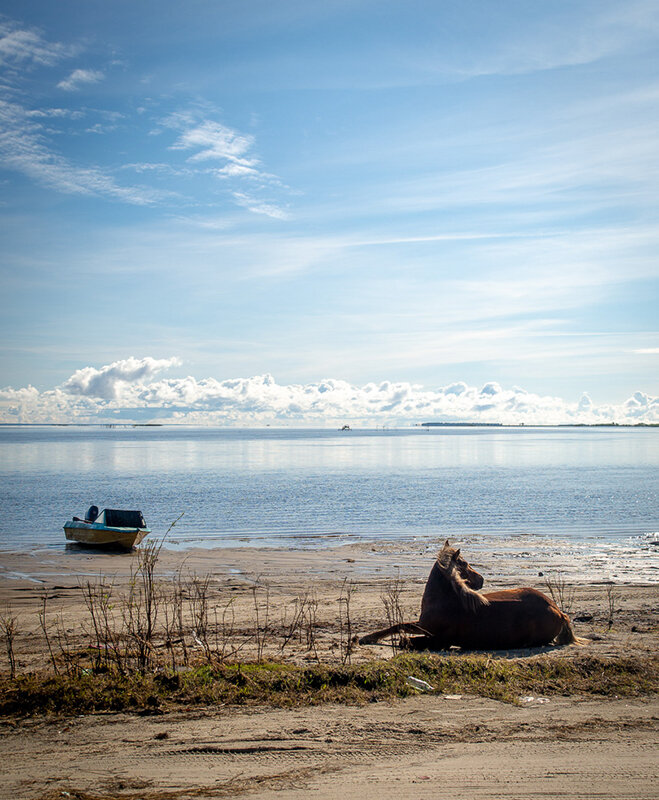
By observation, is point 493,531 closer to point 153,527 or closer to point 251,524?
point 251,524

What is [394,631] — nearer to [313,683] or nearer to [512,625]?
[512,625]

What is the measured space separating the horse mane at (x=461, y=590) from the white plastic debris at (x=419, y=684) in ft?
7.05

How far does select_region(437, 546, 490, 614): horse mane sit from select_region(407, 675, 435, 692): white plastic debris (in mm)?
2148

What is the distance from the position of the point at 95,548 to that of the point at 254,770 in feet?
64.7

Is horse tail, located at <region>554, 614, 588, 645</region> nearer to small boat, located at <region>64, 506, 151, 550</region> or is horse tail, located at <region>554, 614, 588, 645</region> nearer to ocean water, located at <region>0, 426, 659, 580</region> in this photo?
ocean water, located at <region>0, 426, 659, 580</region>

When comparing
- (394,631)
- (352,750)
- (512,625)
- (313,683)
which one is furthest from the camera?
(512,625)

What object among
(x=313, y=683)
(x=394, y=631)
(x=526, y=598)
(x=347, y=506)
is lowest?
(x=347, y=506)

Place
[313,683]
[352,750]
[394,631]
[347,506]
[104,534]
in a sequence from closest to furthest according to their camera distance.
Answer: [352,750] → [313,683] → [394,631] → [104,534] → [347,506]

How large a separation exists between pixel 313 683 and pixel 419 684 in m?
1.15

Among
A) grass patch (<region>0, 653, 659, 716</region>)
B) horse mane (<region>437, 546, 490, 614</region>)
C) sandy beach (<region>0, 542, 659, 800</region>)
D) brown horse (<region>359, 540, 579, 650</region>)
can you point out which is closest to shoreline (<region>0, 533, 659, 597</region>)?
brown horse (<region>359, 540, 579, 650</region>)

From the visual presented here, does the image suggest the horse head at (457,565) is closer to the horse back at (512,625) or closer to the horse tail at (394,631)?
the horse back at (512,625)

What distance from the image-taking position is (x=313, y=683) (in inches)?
277

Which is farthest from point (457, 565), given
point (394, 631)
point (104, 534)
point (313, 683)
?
point (104, 534)

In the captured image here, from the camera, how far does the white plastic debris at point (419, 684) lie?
A: 6.95 meters
